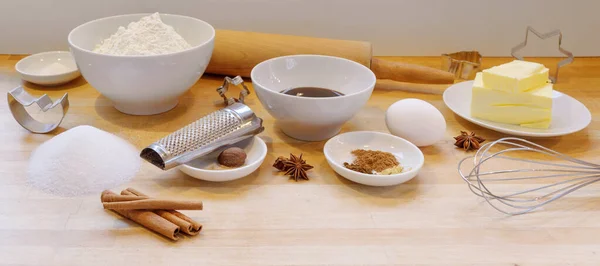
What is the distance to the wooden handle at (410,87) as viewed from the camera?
1.18 m

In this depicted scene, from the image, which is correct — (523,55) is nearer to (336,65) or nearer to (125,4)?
(336,65)

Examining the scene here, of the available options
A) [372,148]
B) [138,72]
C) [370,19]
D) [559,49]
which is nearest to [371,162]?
[372,148]

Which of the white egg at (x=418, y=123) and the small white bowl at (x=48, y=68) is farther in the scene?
the small white bowl at (x=48, y=68)

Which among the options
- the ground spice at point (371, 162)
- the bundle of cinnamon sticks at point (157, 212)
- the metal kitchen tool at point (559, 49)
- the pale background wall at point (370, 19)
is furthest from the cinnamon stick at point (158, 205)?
the metal kitchen tool at point (559, 49)

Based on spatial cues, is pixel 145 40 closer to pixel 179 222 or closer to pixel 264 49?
pixel 264 49

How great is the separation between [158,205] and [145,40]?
1.22 ft

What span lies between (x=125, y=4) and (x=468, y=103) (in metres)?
0.77

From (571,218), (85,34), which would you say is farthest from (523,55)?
(85,34)

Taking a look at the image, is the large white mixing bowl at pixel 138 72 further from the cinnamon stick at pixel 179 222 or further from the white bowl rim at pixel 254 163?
the cinnamon stick at pixel 179 222

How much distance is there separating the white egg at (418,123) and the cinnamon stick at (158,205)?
374 millimetres

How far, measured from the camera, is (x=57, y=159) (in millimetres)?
797

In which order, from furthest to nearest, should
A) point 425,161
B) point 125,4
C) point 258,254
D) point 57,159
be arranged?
point 125,4, point 425,161, point 57,159, point 258,254

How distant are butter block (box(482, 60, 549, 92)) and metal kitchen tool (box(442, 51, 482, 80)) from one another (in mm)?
201

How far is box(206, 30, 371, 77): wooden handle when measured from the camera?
1.15 meters
